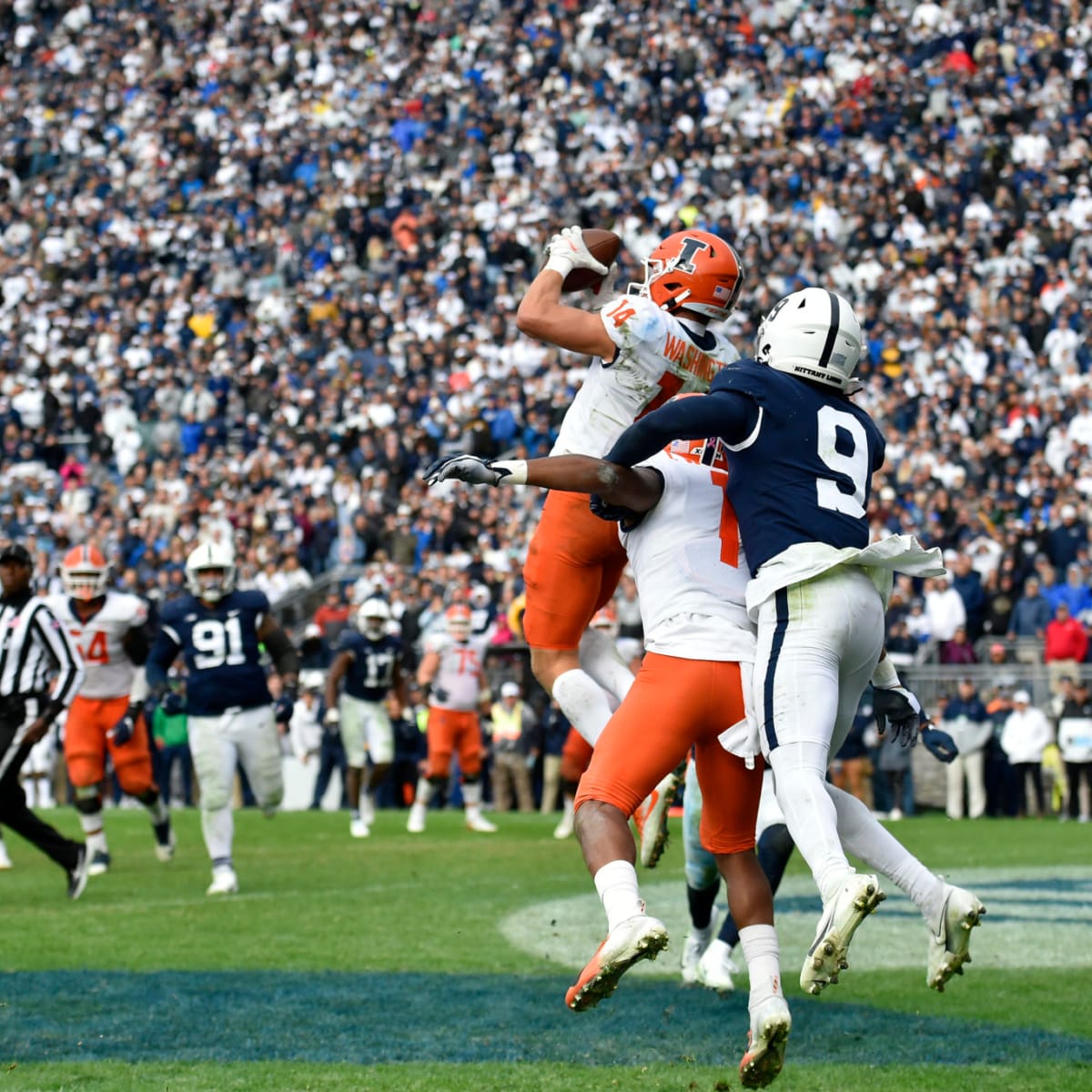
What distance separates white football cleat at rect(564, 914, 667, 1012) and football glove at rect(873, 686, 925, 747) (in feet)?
3.96

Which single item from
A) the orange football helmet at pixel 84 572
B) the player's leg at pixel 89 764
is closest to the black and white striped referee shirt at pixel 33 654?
the orange football helmet at pixel 84 572

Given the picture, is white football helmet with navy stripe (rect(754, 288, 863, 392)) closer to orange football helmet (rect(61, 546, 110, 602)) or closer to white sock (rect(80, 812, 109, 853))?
orange football helmet (rect(61, 546, 110, 602))

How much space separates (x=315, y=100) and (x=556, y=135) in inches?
223

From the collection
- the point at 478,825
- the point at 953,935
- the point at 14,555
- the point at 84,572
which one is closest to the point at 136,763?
the point at 84,572

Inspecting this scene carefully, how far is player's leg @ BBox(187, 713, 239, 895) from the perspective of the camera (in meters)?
10.9

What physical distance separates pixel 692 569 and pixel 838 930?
49.9 inches

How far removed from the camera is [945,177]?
22906 millimetres

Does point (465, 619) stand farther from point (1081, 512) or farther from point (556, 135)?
point (556, 135)

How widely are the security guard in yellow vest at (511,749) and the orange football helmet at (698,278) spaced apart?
12.7 meters

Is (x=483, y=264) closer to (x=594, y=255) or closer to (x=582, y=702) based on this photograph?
(x=594, y=255)

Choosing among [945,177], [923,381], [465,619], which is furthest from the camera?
[945,177]

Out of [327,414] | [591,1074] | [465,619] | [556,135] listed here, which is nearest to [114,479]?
[327,414]

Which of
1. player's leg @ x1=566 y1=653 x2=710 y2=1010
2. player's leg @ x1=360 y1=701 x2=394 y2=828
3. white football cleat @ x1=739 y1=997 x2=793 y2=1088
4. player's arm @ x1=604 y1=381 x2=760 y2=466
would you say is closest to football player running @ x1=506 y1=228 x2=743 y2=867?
player's arm @ x1=604 y1=381 x2=760 y2=466

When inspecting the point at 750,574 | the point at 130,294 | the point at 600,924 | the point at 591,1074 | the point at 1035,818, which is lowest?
the point at 1035,818
